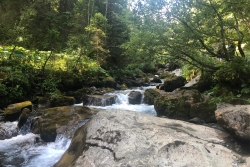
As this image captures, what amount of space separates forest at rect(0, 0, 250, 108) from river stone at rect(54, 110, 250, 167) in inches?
158

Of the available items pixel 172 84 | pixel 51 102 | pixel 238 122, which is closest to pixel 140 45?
pixel 238 122

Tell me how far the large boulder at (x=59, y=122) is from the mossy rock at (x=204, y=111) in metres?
3.63

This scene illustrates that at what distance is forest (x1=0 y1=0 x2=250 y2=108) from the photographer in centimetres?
749

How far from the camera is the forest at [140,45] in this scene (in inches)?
295

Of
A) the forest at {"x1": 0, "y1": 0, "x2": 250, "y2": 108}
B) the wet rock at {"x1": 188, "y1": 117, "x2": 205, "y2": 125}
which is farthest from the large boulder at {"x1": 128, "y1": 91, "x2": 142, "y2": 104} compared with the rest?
the wet rock at {"x1": 188, "y1": 117, "x2": 205, "y2": 125}

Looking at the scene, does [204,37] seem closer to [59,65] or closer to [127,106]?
[127,106]

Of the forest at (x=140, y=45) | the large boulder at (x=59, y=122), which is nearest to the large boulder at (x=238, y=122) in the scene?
the forest at (x=140, y=45)

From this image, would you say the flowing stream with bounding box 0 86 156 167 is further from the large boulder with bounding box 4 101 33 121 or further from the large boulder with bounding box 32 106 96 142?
the large boulder with bounding box 4 101 33 121

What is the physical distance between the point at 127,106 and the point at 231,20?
7.07m

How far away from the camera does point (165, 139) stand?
139 inches

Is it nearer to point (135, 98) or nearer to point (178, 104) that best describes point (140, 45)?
point (178, 104)

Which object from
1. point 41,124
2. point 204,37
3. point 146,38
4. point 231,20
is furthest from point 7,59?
point 231,20

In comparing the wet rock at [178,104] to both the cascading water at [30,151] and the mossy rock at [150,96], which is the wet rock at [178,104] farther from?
the cascading water at [30,151]

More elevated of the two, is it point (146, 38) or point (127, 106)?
point (146, 38)
